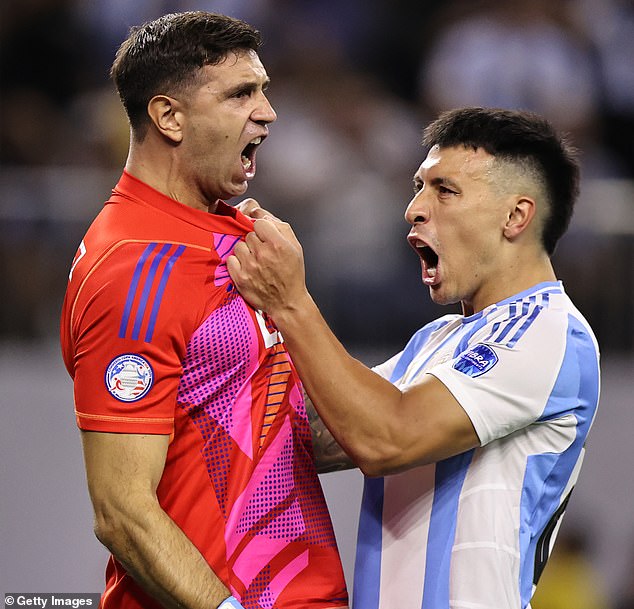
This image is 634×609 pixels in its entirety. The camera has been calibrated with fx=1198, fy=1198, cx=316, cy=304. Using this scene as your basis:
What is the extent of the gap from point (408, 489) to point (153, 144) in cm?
121

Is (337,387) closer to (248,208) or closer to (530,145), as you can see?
(248,208)

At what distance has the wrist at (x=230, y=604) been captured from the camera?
9.45 ft

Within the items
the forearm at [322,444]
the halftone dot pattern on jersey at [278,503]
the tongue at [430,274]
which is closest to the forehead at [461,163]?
the tongue at [430,274]

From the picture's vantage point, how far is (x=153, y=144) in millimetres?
3166

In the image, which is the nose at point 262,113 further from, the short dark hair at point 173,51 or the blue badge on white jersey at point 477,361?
the blue badge on white jersey at point 477,361

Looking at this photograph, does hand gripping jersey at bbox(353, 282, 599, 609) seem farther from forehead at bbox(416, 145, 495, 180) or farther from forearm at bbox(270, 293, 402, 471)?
forehead at bbox(416, 145, 495, 180)

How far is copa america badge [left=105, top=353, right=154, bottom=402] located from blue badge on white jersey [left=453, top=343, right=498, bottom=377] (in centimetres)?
91

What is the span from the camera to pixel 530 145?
3539 millimetres

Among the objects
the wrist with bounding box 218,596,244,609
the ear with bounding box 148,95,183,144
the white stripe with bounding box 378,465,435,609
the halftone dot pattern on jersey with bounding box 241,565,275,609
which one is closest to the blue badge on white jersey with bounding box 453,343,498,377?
the white stripe with bounding box 378,465,435,609

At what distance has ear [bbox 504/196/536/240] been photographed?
351 cm

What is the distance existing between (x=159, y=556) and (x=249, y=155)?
1.11 metres

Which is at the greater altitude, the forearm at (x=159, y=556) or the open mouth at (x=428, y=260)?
the open mouth at (x=428, y=260)

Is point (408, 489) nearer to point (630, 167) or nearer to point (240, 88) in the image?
point (240, 88)

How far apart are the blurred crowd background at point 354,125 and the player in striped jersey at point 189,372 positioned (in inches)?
117
